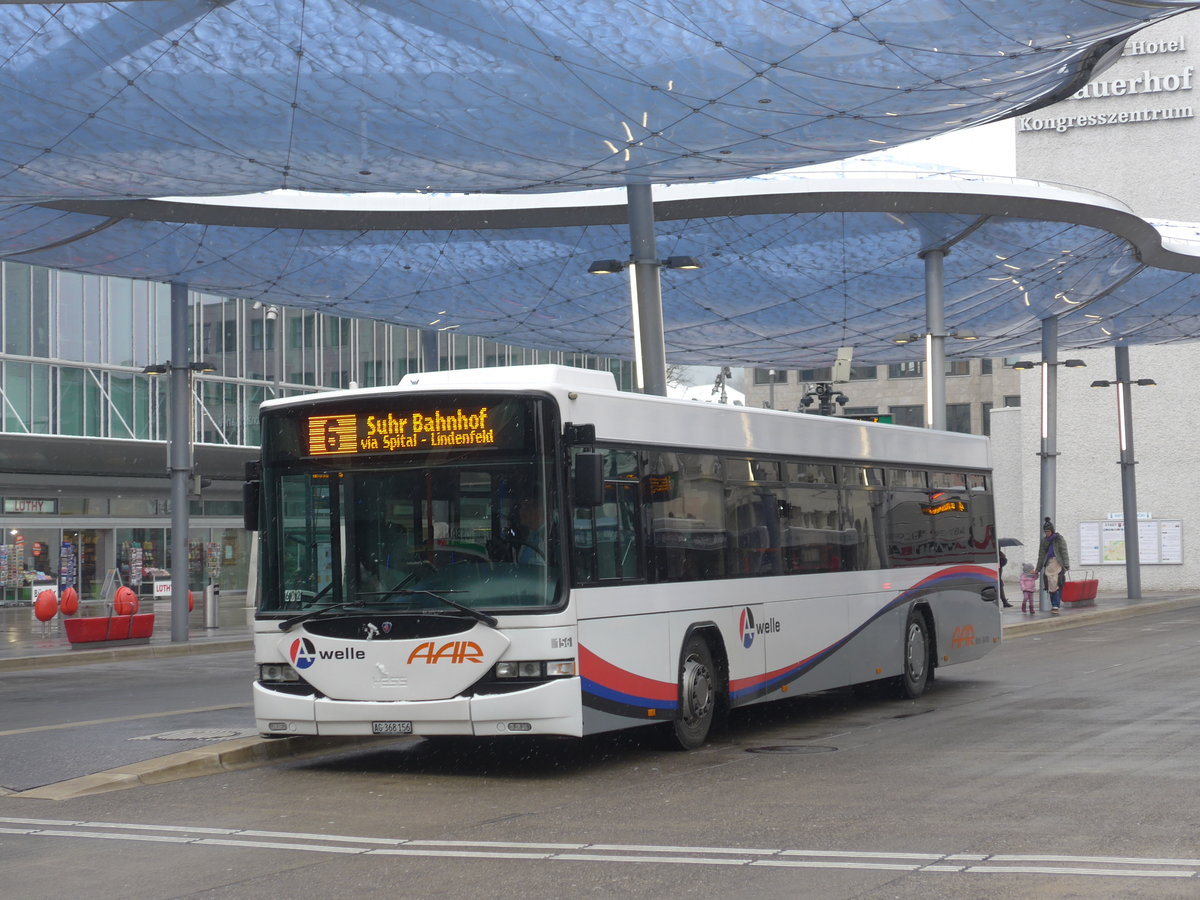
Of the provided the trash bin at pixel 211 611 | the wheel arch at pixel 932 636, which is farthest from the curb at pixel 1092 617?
the trash bin at pixel 211 611

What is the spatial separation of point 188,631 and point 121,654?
173 inches

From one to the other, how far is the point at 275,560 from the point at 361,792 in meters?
2.12

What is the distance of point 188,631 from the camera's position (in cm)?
3241

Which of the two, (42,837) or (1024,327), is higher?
(1024,327)

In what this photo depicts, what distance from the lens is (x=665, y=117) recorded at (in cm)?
2230

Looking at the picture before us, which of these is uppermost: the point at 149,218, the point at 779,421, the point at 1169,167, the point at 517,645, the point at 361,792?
the point at 1169,167

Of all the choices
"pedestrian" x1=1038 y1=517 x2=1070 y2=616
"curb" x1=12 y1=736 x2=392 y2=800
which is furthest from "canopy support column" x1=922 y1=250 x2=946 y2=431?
"curb" x1=12 y1=736 x2=392 y2=800

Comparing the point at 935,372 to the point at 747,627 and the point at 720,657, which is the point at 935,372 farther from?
the point at 720,657

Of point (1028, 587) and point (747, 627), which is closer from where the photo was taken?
point (747, 627)

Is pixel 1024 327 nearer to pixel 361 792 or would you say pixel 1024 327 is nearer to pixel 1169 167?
pixel 1169 167

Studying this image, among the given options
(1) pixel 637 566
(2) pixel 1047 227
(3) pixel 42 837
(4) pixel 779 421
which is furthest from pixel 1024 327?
(3) pixel 42 837

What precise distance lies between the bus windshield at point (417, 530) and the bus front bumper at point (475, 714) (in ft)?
2.12

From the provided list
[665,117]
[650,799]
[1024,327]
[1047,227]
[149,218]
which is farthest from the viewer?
[1024,327]

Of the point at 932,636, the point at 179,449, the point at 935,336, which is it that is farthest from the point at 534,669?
the point at 935,336
